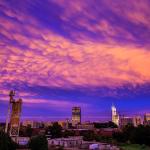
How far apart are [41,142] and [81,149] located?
57.1 feet

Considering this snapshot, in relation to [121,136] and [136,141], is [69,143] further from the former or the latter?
[121,136]

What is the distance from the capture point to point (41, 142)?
45.6 m

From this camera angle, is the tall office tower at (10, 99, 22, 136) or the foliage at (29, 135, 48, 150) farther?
the tall office tower at (10, 99, 22, 136)

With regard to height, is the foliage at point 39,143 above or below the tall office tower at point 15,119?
below

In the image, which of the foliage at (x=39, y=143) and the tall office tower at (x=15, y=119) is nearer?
the foliage at (x=39, y=143)

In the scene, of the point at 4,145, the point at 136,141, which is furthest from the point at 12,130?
the point at 136,141

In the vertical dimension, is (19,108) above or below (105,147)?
above

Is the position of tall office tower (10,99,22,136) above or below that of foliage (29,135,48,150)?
above

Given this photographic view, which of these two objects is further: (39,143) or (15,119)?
(15,119)

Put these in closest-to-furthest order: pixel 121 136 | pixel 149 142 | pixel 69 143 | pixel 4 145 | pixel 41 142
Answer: pixel 4 145 → pixel 41 142 → pixel 69 143 → pixel 149 142 → pixel 121 136

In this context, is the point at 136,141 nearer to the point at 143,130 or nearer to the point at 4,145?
the point at 143,130

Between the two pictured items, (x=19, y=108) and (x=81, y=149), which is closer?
(x=81, y=149)

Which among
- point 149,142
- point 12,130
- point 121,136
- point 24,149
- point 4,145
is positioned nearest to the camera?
point 4,145

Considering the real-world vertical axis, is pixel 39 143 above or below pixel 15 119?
below
